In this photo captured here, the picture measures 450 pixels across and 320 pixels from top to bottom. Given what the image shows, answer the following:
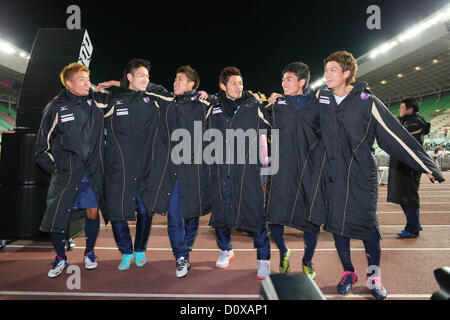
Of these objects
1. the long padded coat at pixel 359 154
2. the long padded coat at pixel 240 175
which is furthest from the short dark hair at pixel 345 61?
the long padded coat at pixel 240 175

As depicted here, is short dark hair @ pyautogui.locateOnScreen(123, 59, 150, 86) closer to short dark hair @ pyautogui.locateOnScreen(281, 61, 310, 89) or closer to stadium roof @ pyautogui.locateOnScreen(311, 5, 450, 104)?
short dark hair @ pyautogui.locateOnScreen(281, 61, 310, 89)

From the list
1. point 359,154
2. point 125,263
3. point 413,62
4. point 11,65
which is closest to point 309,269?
point 359,154

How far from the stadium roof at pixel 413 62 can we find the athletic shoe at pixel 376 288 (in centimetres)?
2208

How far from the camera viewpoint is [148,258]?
3805 millimetres

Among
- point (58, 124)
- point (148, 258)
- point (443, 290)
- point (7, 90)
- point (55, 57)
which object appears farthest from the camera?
point (7, 90)

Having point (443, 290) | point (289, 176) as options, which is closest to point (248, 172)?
point (289, 176)

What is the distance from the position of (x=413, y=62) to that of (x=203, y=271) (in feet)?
90.6

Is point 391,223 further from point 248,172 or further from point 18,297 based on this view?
point 18,297

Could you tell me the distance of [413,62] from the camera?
79.4ft

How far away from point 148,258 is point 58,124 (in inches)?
76.1

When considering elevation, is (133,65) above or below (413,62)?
below

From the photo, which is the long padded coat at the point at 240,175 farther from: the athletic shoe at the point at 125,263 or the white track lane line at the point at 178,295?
the athletic shoe at the point at 125,263

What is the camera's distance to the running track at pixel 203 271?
2.81 meters

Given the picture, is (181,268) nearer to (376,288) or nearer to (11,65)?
(376,288)
